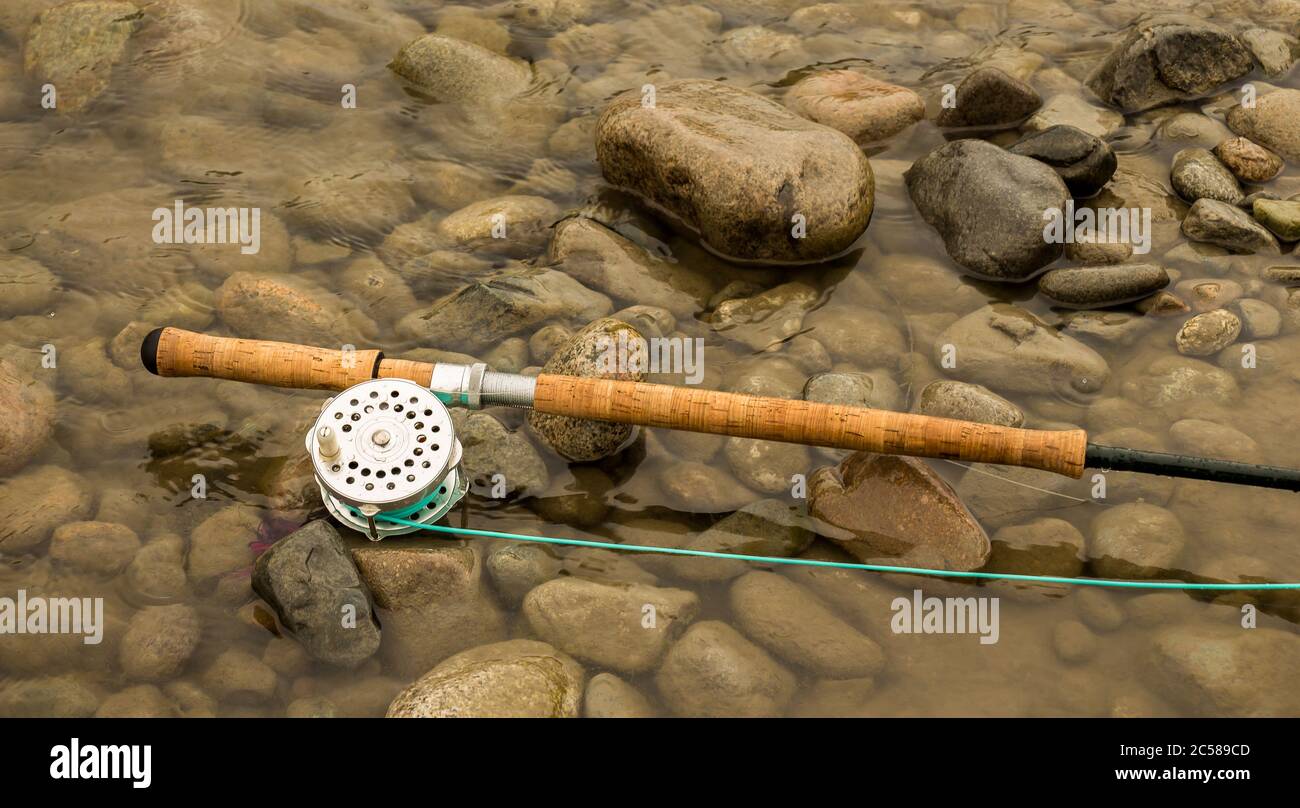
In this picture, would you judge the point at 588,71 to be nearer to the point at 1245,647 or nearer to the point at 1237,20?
the point at 1237,20

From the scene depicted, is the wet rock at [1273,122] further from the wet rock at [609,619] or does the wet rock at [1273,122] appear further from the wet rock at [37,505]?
the wet rock at [37,505]

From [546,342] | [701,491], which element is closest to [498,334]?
[546,342]

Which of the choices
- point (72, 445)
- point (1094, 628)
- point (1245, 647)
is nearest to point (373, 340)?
point (72, 445)

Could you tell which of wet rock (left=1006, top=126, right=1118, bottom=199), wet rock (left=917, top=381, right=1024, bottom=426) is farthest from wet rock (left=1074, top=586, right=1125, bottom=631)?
wet rock (left=1006, top=126, right=1118, bottom=199)

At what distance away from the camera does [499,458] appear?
4918 millimetres

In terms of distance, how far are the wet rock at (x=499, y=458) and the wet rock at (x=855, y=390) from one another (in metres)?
1.28

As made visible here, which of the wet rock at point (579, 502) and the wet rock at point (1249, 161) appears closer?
the wet rock at point (579, 502)

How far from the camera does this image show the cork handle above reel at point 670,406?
4.34 meters

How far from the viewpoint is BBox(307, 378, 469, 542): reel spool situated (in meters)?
4.34

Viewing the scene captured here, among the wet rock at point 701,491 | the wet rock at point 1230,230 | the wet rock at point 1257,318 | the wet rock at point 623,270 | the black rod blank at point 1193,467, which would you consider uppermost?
the wet rock at point 1230,230

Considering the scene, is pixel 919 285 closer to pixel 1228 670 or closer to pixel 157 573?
pixel 1228 670

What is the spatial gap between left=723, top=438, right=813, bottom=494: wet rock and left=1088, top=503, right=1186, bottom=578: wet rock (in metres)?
1.26

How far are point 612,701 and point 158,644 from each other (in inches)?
69.3

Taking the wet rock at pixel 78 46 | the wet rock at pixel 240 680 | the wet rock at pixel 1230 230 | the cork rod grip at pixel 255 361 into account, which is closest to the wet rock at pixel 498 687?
the wet rock at pixel 240 680
